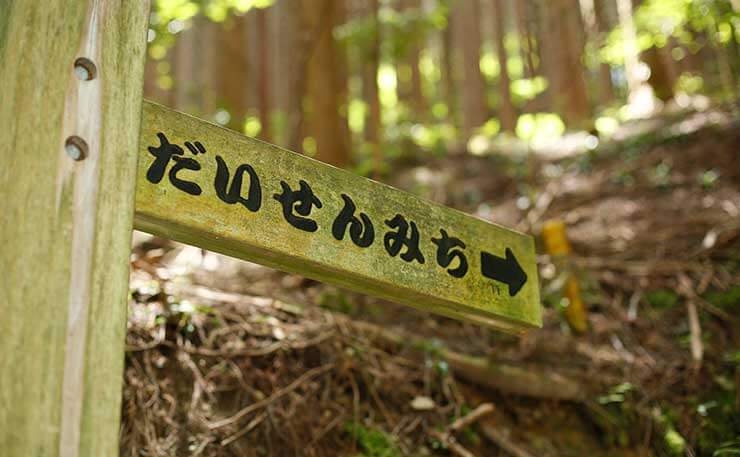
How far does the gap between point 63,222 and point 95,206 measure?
0.08 meters

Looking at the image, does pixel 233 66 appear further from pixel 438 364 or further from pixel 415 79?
pixel 438 364

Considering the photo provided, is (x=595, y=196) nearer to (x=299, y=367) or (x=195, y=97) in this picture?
(x=299, y=367)

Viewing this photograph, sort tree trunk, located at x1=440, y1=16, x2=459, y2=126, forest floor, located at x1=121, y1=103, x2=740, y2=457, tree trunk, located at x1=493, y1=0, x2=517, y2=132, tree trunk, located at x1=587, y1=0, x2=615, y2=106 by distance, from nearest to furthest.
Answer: forest floor, located at x1=121, y1=103, x2=740, y2=457 → tree trunk, located at x1=587, y1=0, x2=615, y2=106 → tree trunk, located at x1=493, y1=0, x2=517, y2=132 → tree trunk, located at x1=440, y1=16, x2=459, y2=126

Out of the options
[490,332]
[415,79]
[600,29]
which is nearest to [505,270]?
[490,332]

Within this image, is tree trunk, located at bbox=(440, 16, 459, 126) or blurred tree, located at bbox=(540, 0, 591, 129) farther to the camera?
tree trunk, located at bbox=(440, 16, 459, 126)

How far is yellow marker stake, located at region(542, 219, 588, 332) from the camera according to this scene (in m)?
5.25

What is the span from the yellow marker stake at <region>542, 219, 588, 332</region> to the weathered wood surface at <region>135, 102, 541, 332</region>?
2492mm

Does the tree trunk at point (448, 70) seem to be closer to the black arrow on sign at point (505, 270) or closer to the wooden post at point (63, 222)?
the black arrow on sign at point (505, 270)

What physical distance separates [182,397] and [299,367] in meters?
0.64

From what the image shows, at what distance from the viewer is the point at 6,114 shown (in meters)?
1.65

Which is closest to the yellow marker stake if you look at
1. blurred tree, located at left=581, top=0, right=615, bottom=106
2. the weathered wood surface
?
the weathered wood surface

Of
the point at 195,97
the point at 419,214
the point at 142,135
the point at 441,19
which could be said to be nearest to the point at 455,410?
A: the point at 419,214

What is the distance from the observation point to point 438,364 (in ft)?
14.0

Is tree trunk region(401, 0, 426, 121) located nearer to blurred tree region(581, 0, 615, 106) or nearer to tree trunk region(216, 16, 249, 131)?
blurred tree region(581, 0, 615, 106)
